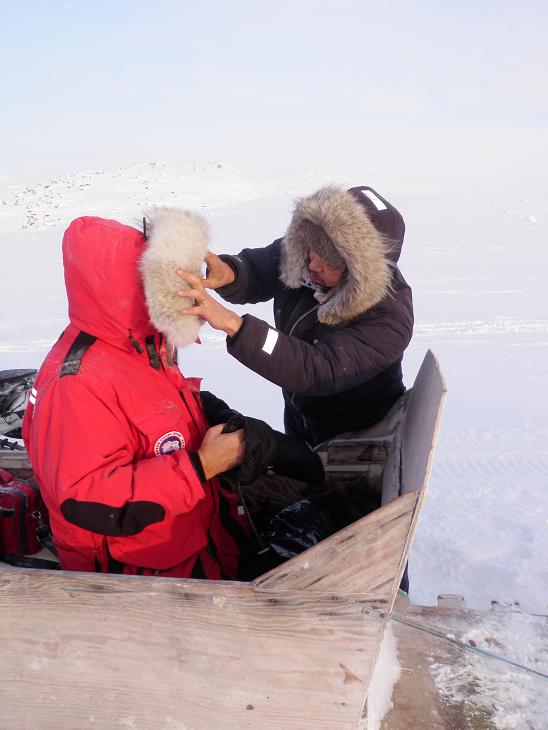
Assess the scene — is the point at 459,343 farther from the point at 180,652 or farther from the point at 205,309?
the point at 180,652

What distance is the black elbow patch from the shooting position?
1647 millimetres

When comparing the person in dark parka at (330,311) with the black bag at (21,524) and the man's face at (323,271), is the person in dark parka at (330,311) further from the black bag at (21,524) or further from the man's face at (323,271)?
the black bag at (21,524)

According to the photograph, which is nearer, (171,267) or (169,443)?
(171,267)

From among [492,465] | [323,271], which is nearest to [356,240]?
[323,271]

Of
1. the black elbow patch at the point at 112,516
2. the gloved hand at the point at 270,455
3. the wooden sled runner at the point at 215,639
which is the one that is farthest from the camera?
the gloved hand at the point at 270,455

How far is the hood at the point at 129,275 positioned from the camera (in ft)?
5.82

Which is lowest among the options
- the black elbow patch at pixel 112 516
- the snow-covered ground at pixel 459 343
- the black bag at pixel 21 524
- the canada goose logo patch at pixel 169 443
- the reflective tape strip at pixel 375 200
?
the snow-covered ground at pixel 459 343

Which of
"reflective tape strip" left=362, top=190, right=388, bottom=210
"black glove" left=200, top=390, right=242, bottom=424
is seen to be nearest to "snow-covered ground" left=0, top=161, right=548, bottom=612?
"reflective tape strip" left=362, top=190, right=388, bottom=210

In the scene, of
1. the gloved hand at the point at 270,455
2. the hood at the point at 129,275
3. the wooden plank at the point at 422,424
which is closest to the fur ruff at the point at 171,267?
the hood at the point at 129,275

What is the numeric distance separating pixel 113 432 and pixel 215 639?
0.65 m

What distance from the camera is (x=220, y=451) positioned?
190cm

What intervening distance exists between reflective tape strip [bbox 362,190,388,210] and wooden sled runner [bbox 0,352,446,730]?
35.8 inches

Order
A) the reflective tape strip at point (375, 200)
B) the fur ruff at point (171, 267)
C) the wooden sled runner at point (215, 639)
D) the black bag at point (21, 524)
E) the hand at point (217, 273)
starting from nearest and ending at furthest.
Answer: the wooden sled runner at point (215, 639), the fur ruff at point (171, 267), the black bag at point (21, 524), the reflective tape strip at point (375, 200), the hand at point (217, 273)

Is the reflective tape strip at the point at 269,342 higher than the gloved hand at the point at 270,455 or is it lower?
higher
